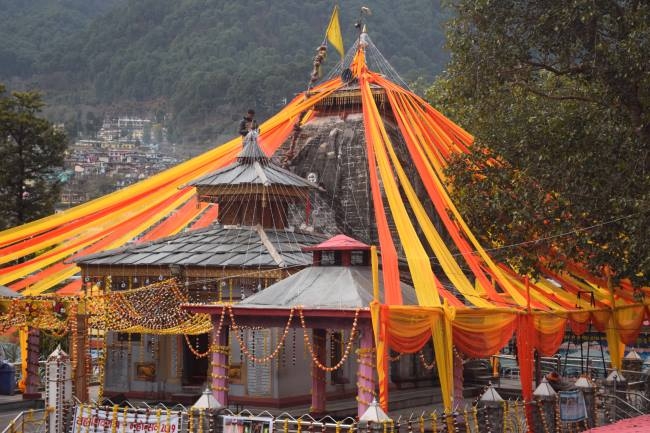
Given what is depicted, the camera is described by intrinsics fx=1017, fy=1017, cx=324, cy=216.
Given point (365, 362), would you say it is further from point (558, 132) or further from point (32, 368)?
point (32, 368)

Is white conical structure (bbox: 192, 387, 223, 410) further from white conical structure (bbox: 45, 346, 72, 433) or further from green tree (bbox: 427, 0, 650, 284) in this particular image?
green tree (bbox: 427, 0, 650, 284)

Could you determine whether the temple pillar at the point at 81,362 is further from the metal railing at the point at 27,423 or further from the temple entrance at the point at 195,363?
the temple entrance at the point at 195,363

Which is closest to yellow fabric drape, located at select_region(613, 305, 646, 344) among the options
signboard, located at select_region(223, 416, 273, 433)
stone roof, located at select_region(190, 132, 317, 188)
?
stone roof, located at select_region(190, 132, 317, 188)

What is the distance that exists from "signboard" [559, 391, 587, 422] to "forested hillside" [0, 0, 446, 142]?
115 m

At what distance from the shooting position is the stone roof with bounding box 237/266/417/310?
2167cm

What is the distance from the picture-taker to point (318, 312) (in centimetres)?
2148

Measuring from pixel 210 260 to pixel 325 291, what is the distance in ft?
18.3

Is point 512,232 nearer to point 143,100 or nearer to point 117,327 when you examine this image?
point 117,327

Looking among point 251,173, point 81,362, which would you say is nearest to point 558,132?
point 251,173

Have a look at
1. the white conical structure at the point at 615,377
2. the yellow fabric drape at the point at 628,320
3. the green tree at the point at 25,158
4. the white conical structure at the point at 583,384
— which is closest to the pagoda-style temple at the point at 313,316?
the white conical structure at the point at 583,384

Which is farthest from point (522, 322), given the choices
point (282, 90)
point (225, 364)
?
point (282, 90)

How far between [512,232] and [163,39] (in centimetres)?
13365

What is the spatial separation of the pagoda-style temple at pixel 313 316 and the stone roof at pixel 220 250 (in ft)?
6.34

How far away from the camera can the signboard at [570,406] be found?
2436 cm
